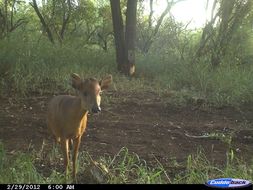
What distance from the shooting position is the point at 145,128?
7281mm

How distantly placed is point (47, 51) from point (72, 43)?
1.90 metres

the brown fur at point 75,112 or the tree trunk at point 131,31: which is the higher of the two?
the tree trunk at point 131,31

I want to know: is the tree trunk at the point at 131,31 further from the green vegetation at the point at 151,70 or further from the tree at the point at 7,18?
the tree at the point at 7,18

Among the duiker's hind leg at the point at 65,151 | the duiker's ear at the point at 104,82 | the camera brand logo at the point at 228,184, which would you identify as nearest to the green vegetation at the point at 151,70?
the duiker's hind leg at the point at 65,151

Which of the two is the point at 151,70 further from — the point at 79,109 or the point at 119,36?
the point at 79,109

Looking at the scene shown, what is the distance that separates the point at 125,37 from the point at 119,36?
0.58 feet

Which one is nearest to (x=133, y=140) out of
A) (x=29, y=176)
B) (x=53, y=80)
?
(x=29, y=176)

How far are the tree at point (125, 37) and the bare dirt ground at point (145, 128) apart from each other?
7.08 ft

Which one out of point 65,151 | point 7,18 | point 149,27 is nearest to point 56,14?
point 7,18

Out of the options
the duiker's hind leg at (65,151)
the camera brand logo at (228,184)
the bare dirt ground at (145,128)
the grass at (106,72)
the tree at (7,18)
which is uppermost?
the tree at (7,18)

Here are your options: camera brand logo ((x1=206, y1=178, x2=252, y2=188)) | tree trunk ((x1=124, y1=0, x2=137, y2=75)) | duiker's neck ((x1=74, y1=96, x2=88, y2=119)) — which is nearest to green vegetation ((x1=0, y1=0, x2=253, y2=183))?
tree trunk ((x1=124, y1=0, x2=137, y2=75))

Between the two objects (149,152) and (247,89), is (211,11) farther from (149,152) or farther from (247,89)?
(149,152)

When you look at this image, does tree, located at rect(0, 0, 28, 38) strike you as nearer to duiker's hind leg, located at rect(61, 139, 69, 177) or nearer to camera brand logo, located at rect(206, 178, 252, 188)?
duiker's hind leg, located at rect(61, 139, 69, 177)

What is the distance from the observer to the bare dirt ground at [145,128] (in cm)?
623
